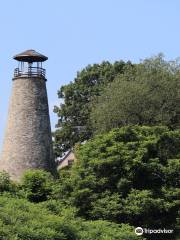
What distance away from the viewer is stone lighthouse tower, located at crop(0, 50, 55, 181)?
43.6 m

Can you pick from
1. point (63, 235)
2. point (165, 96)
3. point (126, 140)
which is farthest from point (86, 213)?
point (165, 96)

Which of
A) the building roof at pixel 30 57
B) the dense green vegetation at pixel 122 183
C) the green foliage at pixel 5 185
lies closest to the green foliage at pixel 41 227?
the dense green vegetation at pixel 122 183

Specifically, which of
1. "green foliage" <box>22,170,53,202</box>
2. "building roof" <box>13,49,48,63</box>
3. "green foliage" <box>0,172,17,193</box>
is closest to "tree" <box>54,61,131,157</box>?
"building roof" <box>13,49,48,63</box>

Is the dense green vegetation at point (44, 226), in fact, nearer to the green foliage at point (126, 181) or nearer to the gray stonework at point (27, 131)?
the green foliage at point (126, 181)

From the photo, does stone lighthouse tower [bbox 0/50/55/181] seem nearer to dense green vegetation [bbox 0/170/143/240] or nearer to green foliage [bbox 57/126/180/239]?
green foliage [bbox 57/126/180/239]

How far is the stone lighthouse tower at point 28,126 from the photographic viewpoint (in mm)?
43562

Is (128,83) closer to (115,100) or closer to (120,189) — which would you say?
(115,100)

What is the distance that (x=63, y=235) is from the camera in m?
17.9

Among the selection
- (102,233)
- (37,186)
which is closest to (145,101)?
(37,186)

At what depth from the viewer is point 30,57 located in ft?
149

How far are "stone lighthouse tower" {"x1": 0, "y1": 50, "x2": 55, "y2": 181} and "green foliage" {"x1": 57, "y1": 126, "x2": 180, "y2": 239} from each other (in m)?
12.0

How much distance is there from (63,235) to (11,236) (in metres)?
2.14

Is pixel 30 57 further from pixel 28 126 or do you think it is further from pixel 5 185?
pixel 5 185

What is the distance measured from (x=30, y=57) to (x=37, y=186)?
15210mm
